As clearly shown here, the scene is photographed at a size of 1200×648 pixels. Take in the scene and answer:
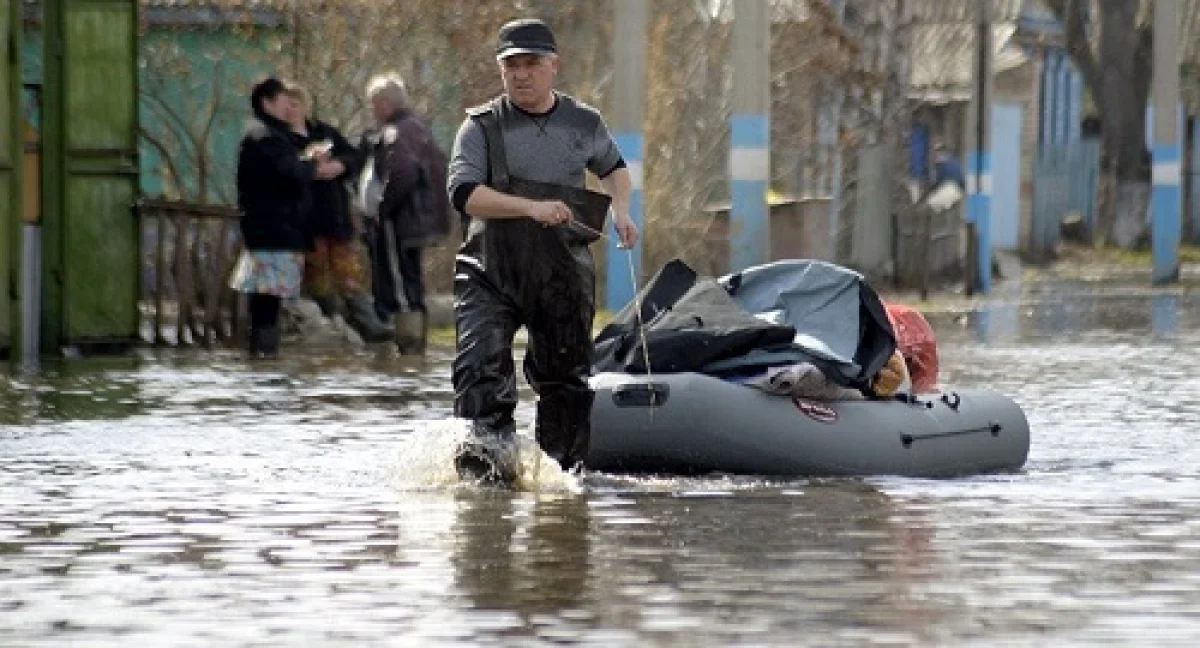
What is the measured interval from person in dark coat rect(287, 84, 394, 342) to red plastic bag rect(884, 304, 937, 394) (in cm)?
880

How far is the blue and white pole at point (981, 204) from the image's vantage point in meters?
37.9

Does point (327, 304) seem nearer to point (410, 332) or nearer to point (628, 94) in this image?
point (410, 332)

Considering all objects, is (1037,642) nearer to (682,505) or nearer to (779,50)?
(682,505)

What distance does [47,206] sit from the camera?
2242 cm

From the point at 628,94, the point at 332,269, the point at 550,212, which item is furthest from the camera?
the point at 628,94

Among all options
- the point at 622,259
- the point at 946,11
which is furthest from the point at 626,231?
the point at 946,11

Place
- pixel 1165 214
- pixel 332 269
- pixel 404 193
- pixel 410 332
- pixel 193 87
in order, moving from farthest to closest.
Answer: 1. pixel 1165 214
2. pixel 193 87
3. pixel 332 269
4. pixel 404 193
5. pixel 410 332

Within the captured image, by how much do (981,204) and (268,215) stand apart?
1726 cm

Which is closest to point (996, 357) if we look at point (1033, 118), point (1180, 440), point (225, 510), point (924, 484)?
point (1180, 440)

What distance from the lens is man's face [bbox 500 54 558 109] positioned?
13047 millimetres

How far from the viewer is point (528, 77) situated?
1305 centimetres

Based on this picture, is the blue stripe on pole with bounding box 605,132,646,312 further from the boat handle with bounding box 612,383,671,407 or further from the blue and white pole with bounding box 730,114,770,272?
the boat handle with bounding box 612,383,671,407

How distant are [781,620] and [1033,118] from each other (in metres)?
50.7

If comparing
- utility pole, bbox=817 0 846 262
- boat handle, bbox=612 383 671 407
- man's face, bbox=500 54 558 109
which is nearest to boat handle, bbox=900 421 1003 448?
boat handle, bbox=612 383 671 407
